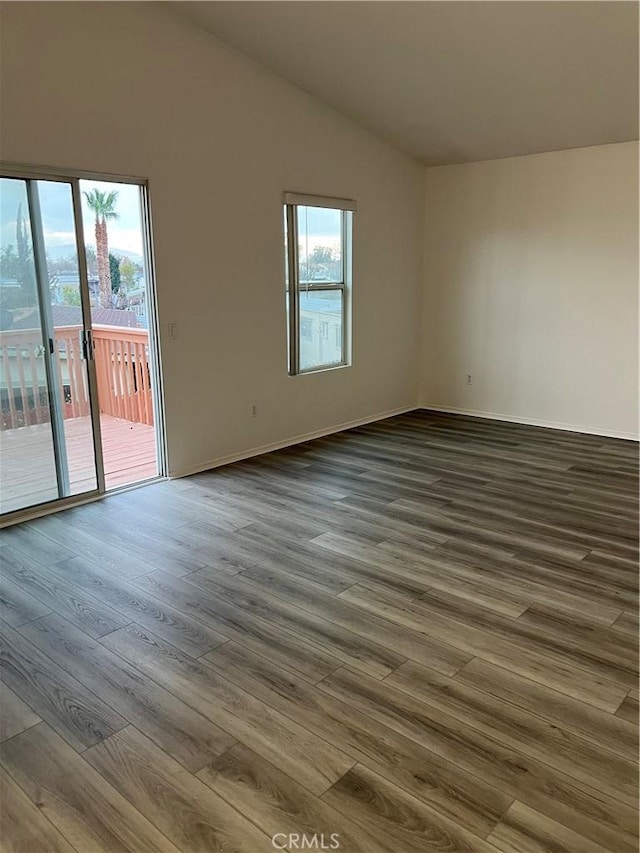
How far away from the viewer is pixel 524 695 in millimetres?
2277

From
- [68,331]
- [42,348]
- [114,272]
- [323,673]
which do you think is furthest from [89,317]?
[323,673]

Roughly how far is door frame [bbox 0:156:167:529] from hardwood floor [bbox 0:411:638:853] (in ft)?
0.49

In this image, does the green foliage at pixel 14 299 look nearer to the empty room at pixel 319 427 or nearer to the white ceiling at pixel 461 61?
the empty room at pixel 319 427

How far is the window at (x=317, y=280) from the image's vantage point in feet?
17.5

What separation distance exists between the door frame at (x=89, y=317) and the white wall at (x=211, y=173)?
0.05 meters

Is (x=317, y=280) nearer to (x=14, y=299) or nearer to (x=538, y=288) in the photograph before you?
(x=538, y=288)

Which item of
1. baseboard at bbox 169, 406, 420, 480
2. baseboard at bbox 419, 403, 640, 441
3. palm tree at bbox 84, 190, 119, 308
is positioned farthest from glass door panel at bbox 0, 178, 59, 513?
baseboard at bbox 419, 403, 640, 441

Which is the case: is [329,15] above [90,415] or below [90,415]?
above

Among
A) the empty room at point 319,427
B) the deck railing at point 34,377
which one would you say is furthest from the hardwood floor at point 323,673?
the deck railing at point 34,377

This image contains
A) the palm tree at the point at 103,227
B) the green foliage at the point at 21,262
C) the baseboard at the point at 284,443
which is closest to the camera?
the green foliage at the point at 21,262

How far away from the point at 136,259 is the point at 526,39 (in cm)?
334

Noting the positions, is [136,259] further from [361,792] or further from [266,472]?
[361,792]

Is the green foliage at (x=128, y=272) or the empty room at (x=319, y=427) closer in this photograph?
the empty room at (x=319, y=427)

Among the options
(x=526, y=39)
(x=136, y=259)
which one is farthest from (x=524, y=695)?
(x=136, y=259)
